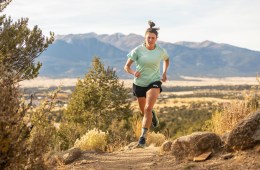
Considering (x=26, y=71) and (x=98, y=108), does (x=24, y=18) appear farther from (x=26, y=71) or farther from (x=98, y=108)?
(x=98, y=108)

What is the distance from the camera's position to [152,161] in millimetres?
7172

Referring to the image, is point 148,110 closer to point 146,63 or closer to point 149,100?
point 149,100

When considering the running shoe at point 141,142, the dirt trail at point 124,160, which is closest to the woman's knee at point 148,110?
the running shoe at point 141,142

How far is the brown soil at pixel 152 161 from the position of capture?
230 inches

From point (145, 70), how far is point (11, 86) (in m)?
4.05

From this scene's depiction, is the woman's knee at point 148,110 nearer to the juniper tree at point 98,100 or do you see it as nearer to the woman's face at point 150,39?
the woman's face at point 150,39

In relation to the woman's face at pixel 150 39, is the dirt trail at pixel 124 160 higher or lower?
lower

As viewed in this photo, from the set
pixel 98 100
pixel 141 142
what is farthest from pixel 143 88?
pixel 98 100

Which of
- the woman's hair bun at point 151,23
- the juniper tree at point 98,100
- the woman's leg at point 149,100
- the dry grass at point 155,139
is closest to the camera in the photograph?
the woman's leg at point 149,100

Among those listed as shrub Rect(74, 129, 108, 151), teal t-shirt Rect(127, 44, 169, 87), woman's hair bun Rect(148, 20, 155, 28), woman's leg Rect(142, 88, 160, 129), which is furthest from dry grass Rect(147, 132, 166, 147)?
woman's hair bun Rect(148, 20, 155, 28)

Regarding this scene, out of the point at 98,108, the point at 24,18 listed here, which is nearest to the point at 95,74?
the point at 98,108

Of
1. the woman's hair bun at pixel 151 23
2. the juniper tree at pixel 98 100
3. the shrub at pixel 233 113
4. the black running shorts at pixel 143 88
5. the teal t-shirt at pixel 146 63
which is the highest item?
the woman's hair bun at pixel 151 23

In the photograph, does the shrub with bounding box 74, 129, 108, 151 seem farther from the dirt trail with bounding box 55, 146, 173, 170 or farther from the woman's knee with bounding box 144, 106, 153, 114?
the woman's knee with bounding box 144, 106, 153, 114

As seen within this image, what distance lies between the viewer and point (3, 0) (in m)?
14.3
